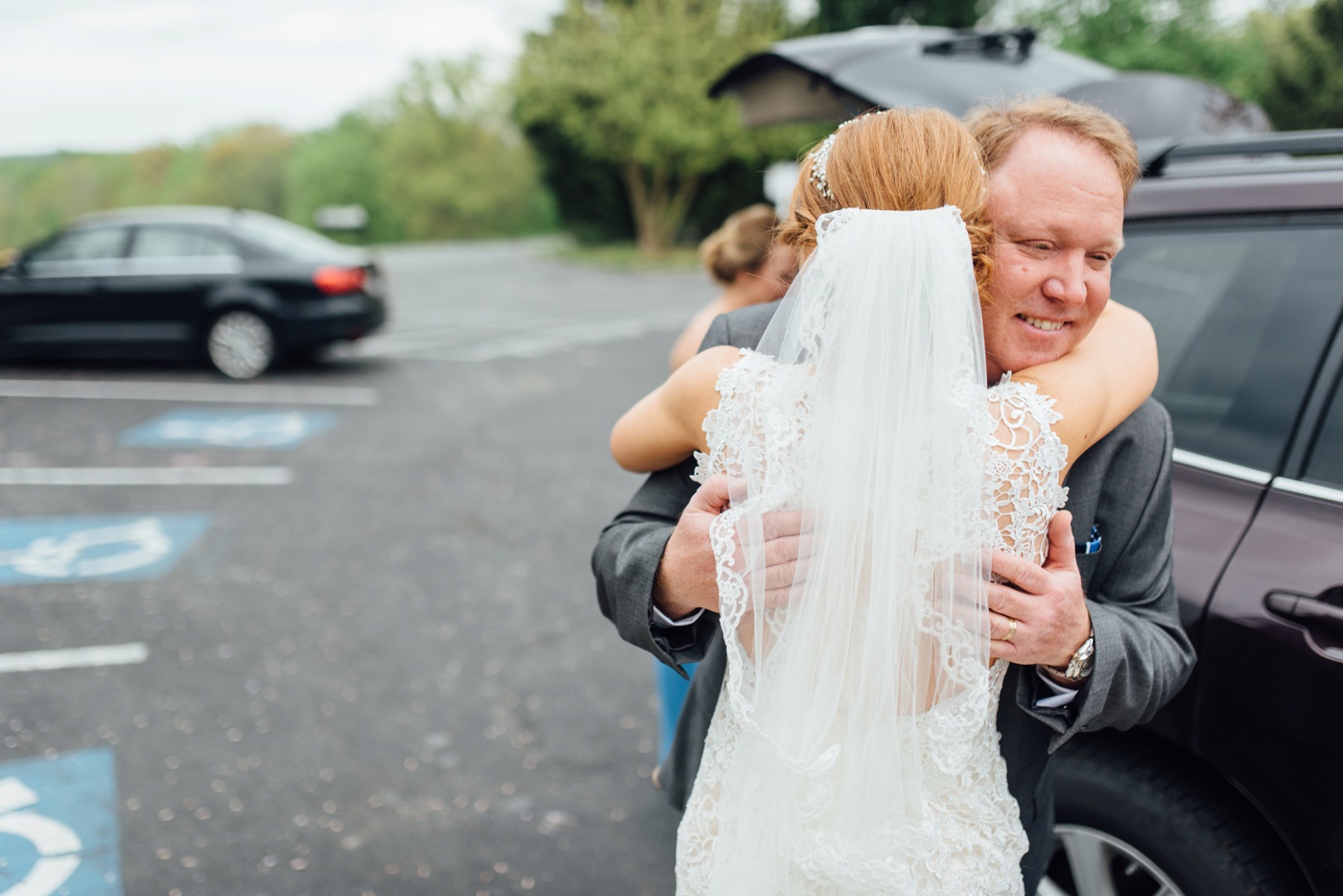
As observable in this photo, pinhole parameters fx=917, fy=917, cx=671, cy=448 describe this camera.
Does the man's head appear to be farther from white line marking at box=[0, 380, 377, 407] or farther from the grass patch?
the grass patch

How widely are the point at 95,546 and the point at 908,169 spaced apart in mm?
5393

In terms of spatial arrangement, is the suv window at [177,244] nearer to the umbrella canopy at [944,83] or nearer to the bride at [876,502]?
the umbrella canopy at [944,83]

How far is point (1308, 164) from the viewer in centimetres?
209

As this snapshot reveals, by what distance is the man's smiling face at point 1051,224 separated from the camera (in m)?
1.33

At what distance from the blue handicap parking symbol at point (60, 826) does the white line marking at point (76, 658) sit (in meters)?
0.74

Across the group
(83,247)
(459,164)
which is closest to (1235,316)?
(83,247)

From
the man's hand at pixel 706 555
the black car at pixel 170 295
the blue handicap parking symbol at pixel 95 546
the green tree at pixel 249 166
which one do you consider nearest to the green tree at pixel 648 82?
the black car at pixel 170 295

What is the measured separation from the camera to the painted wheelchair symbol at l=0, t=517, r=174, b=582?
4.82m

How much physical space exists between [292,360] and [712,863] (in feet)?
33.1

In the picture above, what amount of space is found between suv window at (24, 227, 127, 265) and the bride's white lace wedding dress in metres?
9.96

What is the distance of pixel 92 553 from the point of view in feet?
16.6

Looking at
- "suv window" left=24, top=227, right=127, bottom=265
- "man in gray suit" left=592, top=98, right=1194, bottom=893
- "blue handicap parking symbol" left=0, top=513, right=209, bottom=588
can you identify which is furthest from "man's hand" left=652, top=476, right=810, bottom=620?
"suv window" left=24, top=227, right=127, bottom=265

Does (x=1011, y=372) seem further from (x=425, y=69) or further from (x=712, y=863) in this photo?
(x=425, y=69)

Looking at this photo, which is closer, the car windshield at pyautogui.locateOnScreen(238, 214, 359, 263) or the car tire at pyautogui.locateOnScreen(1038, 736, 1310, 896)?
the car tire at pyautogui.locateOnScreen(1038, 736, 1310, 896)
